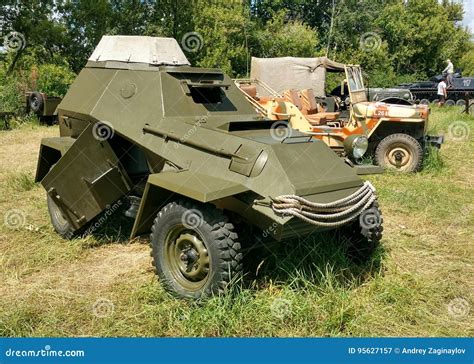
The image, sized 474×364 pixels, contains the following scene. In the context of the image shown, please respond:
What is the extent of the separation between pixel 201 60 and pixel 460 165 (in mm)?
15737

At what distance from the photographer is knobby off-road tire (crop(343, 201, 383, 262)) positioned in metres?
4.28

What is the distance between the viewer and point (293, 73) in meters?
13.8

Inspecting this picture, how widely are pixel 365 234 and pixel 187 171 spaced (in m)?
1.55

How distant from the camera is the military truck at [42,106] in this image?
15258 millimetres

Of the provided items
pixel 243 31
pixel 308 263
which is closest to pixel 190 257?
pixel 308 263

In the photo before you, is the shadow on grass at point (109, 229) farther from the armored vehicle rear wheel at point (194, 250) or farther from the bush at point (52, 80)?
the bush at point (52, 80)

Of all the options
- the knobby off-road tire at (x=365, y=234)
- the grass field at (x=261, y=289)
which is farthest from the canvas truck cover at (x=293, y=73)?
the knobby off-road tire at (x=365, y=234)

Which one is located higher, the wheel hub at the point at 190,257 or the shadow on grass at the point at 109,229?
the wheel hub at the point at 190,257

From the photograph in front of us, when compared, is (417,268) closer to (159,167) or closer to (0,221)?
(159,167)

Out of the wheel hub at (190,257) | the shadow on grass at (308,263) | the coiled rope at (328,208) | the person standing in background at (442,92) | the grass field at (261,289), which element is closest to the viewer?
the coiled rope at (328,208)

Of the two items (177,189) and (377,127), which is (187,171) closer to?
(177,189)

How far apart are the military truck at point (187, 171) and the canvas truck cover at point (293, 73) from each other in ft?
28.0

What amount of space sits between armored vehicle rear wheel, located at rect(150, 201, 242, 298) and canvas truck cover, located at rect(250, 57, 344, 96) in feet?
32.4

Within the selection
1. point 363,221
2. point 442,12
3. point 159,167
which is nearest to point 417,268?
point 363,221
